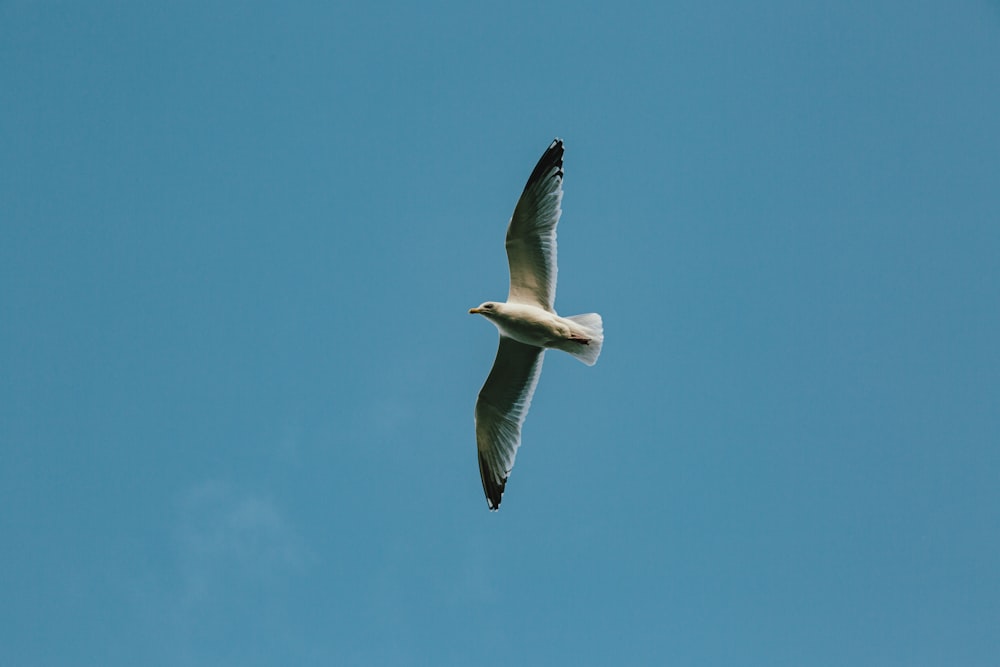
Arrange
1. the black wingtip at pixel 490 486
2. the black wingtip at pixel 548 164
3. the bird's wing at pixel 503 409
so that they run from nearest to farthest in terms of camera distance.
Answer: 1. the black wingtip at pixel 548 164
2. the bird's wing at pixel 503 409
3. the black wingtip at pixel 490 486

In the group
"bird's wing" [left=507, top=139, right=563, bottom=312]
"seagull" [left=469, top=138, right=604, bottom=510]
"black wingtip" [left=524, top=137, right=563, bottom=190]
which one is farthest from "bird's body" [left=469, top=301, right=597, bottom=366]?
"black wingtip" [left=524, top=137, right=563, bottom=190]

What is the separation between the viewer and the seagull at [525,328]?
41.6ft

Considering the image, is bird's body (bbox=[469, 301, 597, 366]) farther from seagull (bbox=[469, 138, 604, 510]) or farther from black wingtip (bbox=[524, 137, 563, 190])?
black wingtip (bbox=[524, 137, 563, 190])

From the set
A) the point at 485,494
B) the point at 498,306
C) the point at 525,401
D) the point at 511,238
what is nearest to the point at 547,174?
the point at 511,238

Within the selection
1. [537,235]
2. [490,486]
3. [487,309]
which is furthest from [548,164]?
[490,486]

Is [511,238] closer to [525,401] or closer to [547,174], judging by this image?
[547,174]

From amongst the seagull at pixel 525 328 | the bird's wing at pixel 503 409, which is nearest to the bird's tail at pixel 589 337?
the seagull at pixel 525 328

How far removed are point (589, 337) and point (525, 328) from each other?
851 millimetres

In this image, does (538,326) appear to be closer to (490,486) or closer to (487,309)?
(487,309)

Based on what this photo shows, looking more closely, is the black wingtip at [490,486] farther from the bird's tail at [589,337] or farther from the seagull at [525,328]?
the bird's tail at [589,337]

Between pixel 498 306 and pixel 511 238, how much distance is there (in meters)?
0.92

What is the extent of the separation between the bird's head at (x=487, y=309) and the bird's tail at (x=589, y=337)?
3.14 feet

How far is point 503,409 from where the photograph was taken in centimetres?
1389

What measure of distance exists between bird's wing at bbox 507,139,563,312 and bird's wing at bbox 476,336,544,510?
81cm
